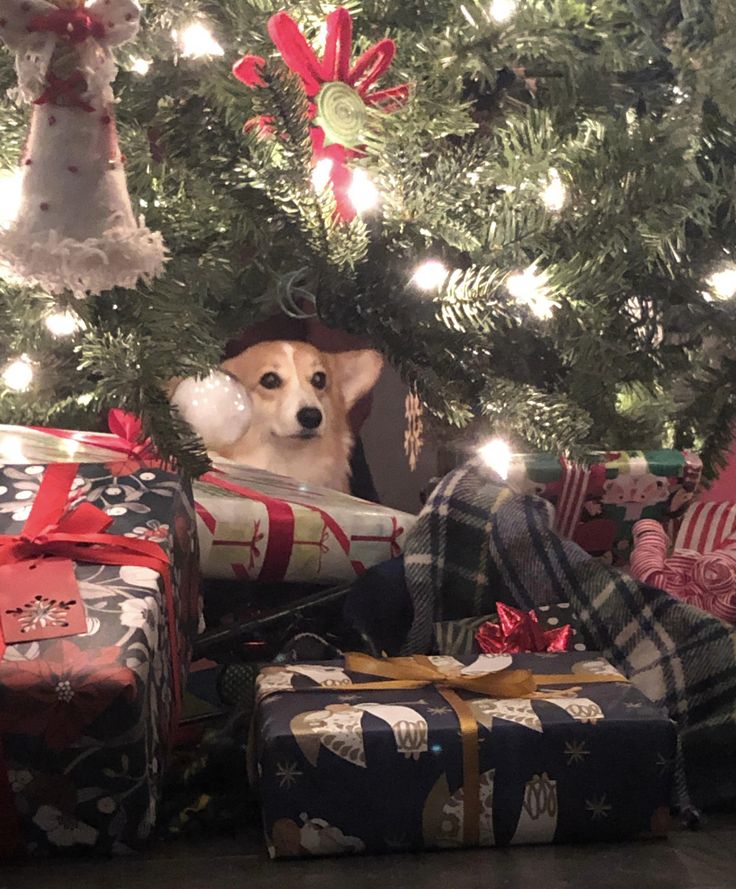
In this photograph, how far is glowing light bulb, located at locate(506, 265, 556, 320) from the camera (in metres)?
0.88

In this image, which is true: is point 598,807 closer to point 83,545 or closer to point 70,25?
point 83,545

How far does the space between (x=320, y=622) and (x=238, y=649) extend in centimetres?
9

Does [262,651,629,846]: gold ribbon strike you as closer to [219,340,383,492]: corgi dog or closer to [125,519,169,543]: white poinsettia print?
[125,519,169,543]: white poinsettia print

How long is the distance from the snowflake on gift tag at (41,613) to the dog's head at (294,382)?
384mm

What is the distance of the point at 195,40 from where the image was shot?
891 millimetres

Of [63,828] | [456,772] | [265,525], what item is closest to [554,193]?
[265,525]

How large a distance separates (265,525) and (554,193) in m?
0.46

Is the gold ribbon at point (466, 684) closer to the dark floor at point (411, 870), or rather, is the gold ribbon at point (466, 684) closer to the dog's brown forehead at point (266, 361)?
the dark floor at point (411, 870)

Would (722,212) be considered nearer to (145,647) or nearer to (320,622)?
(320,622)

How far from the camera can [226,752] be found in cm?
83

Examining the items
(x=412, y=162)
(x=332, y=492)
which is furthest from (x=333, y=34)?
(x=332, y=492)

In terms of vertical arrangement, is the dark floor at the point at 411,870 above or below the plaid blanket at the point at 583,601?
below

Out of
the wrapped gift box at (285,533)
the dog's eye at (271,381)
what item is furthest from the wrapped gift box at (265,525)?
the dog's eye at (271,381)

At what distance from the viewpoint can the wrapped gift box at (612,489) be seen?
111cm
